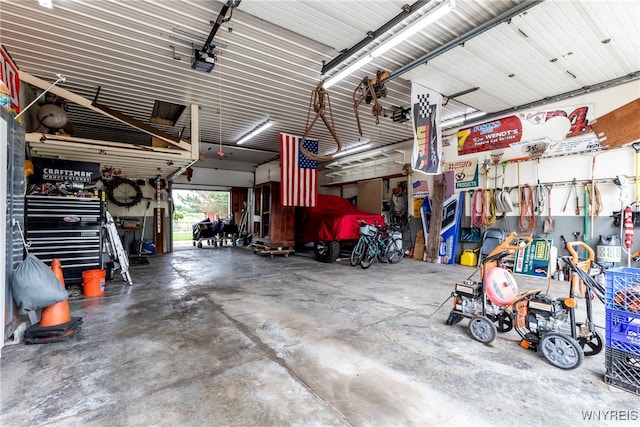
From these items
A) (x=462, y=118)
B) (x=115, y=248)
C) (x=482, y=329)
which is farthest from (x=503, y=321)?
(x=115, y=248)

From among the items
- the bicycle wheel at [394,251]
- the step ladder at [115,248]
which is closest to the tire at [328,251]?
Result: the bicycle wheel at [394,251]

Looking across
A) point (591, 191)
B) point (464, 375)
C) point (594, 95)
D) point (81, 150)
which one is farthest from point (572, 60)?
point (81, 150)

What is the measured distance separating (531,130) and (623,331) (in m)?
5.58

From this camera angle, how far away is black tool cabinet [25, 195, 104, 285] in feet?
14.1

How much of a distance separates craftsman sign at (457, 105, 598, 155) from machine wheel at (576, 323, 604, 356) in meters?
4.71

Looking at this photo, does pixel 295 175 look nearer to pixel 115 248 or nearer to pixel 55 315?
pixel 115 248

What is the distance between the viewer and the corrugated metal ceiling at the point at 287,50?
11.2 feet

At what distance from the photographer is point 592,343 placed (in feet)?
8.04

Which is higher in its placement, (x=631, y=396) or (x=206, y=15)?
(x=206, y=15)

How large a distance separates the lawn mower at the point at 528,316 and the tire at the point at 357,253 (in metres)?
3.72

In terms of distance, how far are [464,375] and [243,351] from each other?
183cm

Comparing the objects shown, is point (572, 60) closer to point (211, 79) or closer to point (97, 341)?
point (211, 79)

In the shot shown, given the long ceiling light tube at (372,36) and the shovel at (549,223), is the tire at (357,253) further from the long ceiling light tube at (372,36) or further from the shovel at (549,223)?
the long ceiling light tube at (372,36)

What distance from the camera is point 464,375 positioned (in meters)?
2.18
